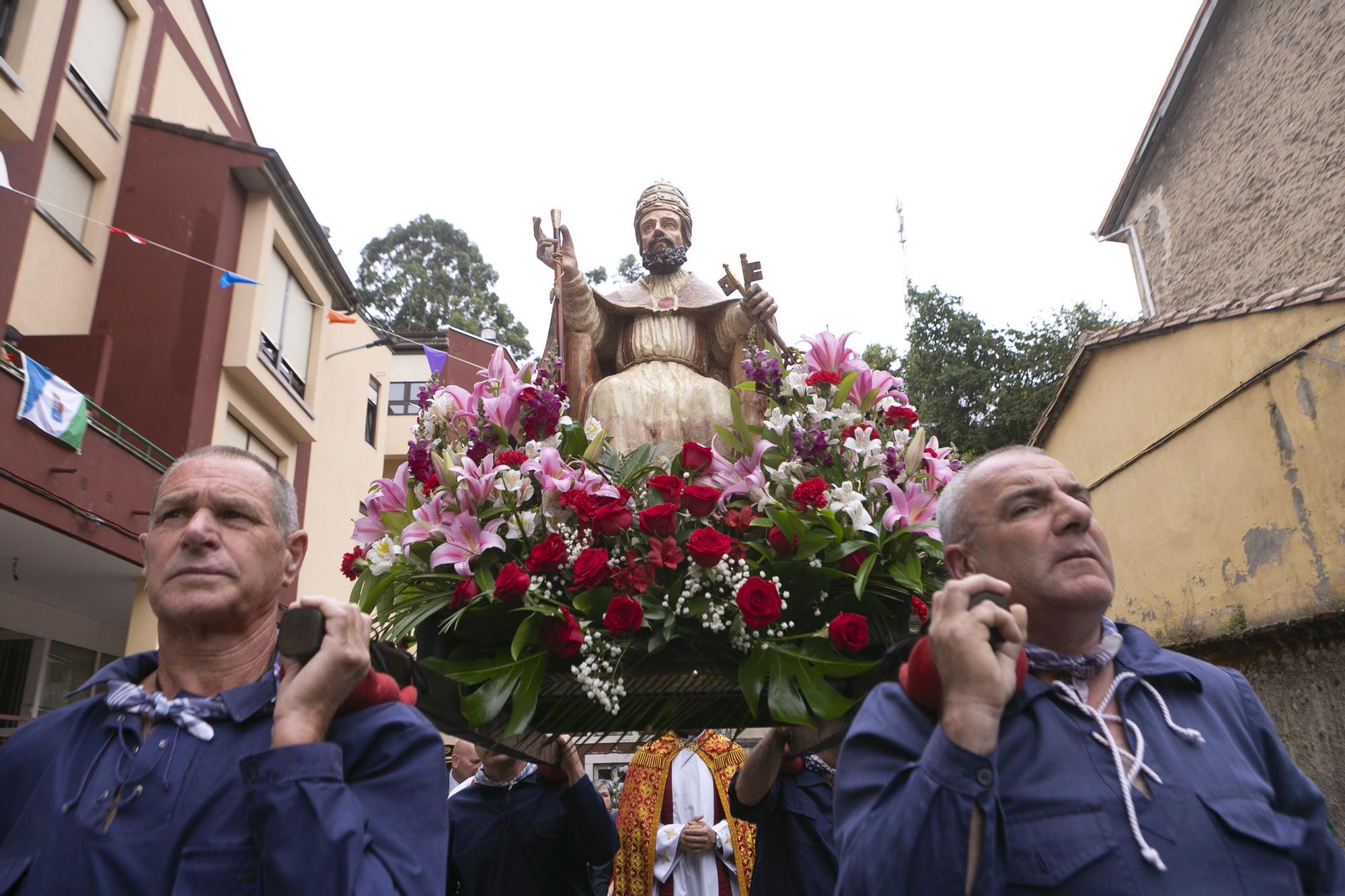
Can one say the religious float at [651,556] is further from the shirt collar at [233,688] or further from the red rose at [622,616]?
the shirt collar at [233,688]

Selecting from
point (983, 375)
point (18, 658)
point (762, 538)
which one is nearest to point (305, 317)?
point (18, 658)

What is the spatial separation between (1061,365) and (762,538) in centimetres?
1862

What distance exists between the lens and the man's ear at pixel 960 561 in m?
2.26

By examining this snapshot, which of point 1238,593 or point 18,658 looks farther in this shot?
point 18,658

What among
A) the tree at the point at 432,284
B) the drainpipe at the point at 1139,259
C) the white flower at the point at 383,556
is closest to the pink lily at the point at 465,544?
the white flower at the point at 383,556

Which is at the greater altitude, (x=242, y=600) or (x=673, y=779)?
(x=242, y=600)

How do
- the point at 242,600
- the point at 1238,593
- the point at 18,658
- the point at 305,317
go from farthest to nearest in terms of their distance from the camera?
the point at 305,317
the point at 18,658
the point at 1238,593
the point at 242,600

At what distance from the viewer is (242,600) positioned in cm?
214

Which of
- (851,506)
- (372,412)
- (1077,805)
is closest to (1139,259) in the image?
(372,412)

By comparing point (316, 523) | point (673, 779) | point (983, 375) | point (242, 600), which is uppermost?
point (983, 375)

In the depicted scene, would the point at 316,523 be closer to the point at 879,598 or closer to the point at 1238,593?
the point at 1238,593

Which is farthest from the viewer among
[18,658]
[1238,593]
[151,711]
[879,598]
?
[18,658]

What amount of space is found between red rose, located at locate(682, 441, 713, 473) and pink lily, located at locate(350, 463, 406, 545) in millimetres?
887

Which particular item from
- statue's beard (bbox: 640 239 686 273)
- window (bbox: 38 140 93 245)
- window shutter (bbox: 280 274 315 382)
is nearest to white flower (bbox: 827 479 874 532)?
statue's beard (bbox: 640 239 686 273)
